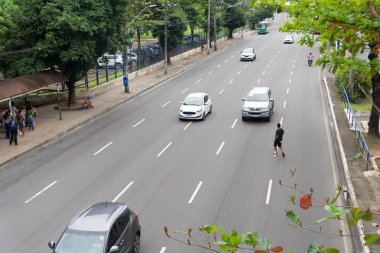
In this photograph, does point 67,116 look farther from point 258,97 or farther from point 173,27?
point 173,27

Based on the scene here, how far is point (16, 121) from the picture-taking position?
1028 inches

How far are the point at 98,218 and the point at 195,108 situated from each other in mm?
18410

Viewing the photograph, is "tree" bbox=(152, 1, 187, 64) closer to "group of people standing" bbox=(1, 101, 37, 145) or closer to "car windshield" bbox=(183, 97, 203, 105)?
"car windshield" bbox=(183, 97, 203, 105)

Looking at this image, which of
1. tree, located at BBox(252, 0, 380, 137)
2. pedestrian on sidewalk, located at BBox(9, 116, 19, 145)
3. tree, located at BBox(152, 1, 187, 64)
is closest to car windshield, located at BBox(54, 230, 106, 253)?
tree, located at BBox(252, 0, 380, 137)

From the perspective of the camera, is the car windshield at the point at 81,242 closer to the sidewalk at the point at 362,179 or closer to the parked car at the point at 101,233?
the parked car at the point at 101,233

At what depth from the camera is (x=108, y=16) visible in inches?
1310

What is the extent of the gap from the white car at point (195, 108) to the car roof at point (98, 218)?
683 inches

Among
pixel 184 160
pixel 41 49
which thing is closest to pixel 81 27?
pixel 41 49

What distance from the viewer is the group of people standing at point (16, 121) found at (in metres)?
26.0

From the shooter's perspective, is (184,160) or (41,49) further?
(41,49)

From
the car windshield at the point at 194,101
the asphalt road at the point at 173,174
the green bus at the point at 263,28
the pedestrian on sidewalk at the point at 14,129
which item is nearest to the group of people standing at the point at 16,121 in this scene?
the pedestrian on sidewalk at the point at 14,129

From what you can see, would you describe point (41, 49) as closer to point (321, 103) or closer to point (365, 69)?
point (321, 103)

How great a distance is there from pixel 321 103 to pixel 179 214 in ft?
73.8

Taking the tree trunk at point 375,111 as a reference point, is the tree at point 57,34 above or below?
above
